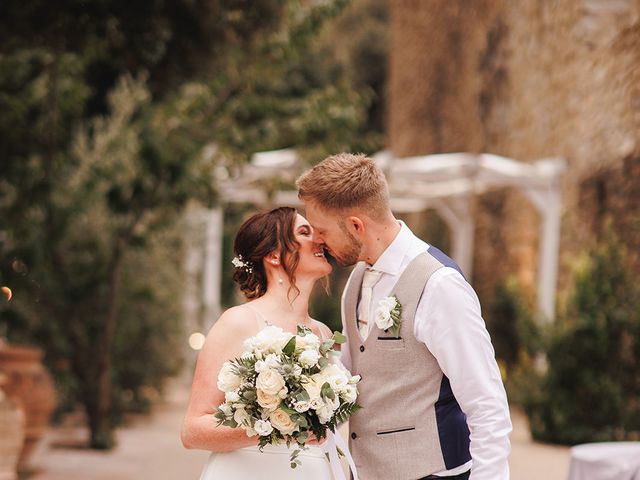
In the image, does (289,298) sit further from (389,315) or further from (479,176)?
(479,176)

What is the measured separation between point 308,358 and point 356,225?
0.42 meters

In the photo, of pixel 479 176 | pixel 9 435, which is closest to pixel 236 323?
pixel 9 435

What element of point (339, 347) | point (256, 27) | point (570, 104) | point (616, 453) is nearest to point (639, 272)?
point (570, 104)

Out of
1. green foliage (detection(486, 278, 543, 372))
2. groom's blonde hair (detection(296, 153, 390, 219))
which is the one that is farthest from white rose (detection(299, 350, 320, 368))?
green foliage (detection(486, 278, 543, 372))

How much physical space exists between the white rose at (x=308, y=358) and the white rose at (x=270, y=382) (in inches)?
3.1

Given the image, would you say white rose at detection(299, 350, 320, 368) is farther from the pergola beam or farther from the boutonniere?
the pergola beam

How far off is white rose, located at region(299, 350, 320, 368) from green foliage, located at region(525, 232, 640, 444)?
6.65m

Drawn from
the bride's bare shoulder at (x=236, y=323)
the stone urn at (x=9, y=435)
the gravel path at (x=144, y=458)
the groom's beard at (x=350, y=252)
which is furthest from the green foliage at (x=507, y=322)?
the groom's beard at (x=350, y=252)

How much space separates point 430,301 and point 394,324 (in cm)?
12

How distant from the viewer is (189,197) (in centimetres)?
793

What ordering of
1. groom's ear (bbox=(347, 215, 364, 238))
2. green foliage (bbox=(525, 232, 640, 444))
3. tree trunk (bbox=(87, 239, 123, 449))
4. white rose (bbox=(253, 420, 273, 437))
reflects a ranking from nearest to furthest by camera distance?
1. white rose (bbox=(253, 420, 273, 437))
2. groom's ear (bbox=(347, 215, 364, 238))
3. tree trunk (bbox=(87, 239, 123, 449))
4. green foliage (bbox=(525, 232, 640, 444))

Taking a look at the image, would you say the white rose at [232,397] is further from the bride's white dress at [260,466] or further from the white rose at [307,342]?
the bride's white dress at [260,466]

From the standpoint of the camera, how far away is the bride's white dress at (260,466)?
2.91 m

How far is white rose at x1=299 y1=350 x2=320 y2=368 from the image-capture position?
252cm
